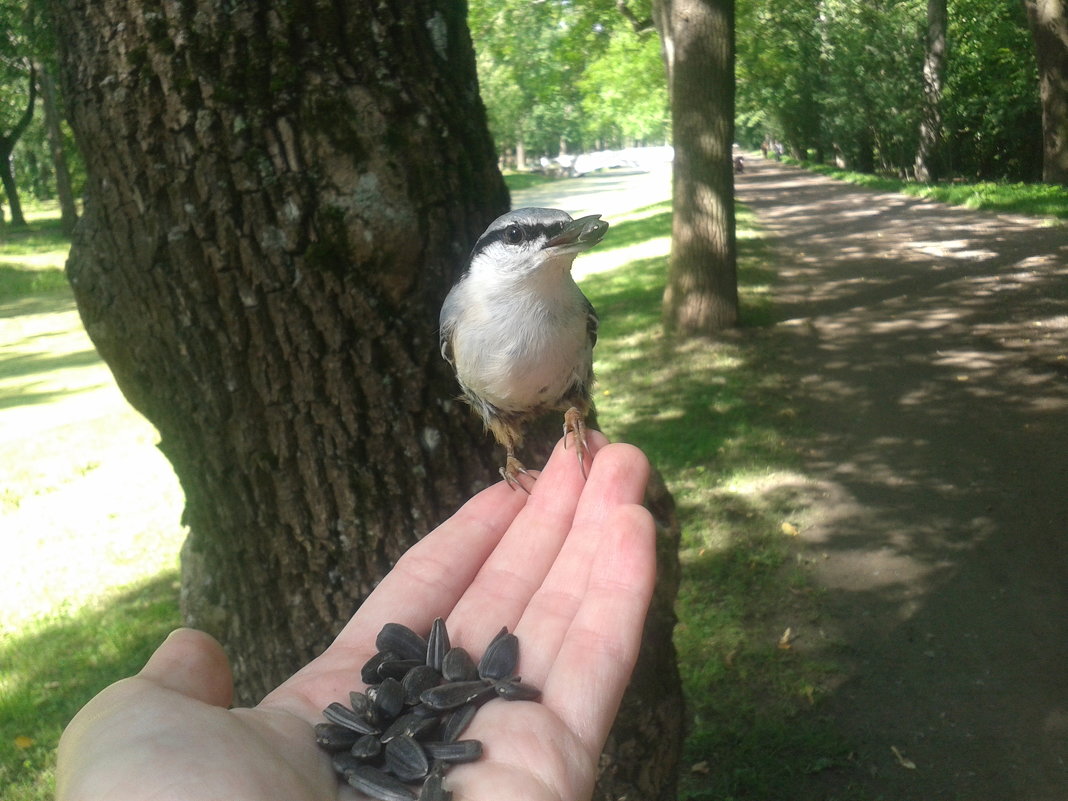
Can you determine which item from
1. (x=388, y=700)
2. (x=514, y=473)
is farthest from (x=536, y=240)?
(x=388, y=700)

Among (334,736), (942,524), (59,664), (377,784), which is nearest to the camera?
(377,784)

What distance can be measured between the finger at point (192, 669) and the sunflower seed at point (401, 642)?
42cm

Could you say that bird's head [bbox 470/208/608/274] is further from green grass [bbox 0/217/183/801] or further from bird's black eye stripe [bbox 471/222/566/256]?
green grass [bbox 0/217/183/801]

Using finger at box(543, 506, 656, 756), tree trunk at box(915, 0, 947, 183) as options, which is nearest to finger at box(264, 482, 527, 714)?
finger at box(543, 506, 656, 756)

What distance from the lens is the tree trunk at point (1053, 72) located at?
623 inches

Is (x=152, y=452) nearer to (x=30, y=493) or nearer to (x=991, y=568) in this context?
(x=30, y=493)

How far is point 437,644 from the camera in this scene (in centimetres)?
229

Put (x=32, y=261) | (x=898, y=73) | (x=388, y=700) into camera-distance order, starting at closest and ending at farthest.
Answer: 1. (x=388, y=700)
2. (x=32, y=261)
3. (x=898, y=73)

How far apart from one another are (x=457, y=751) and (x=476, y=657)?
0.38 m

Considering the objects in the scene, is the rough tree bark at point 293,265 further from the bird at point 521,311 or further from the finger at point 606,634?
the finger at point 606,634

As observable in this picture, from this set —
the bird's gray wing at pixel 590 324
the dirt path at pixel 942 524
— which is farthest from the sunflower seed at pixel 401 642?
the dirt path at pixel 942 524

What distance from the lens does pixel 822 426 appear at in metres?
6.90

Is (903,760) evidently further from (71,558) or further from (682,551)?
(71,558)

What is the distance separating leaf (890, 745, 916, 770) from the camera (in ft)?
11.5
